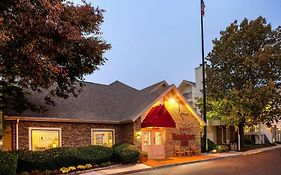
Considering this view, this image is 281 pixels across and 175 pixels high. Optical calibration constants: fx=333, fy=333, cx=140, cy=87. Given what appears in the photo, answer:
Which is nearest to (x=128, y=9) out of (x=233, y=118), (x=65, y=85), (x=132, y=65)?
(x=132, y=65)

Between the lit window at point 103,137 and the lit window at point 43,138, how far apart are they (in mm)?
2829

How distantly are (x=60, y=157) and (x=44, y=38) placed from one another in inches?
351

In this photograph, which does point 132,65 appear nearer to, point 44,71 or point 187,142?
point 187,142

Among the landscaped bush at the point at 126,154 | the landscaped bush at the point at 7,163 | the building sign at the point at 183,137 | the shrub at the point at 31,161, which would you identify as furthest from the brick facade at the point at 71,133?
the building sign at the point at 183,137

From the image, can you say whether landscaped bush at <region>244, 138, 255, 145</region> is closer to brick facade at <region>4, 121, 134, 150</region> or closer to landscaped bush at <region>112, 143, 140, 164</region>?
brick facade at <region>4, 121, 134, 150</region>

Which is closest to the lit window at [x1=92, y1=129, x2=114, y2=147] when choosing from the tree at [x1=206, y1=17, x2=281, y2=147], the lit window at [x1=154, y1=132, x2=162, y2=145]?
the lit window at [x1=154, y1=132, x2=162, y2=145]

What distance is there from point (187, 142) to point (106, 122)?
24.6ft

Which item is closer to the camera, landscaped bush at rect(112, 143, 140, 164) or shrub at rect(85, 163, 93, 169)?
shrub at rect(85, 163, 93, 169)

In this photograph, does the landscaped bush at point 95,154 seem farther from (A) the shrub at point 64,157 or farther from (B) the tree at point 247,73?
(B) the tree at point 247,73

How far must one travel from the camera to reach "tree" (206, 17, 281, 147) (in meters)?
32.6

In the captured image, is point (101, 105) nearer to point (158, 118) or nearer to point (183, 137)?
point (158, 118)

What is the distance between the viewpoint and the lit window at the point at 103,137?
943 inches

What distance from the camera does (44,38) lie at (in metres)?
12.3

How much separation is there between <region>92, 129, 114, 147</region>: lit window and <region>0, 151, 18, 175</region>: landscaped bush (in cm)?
799
